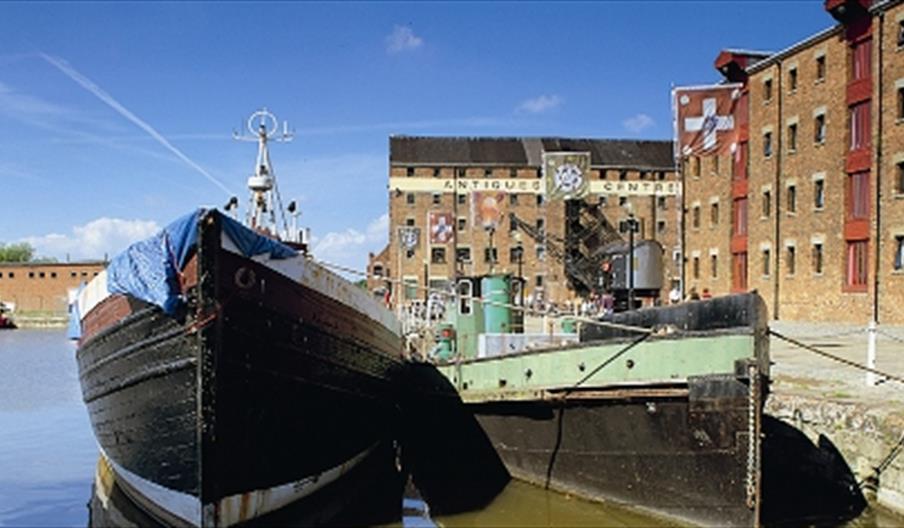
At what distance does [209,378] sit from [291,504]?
7.59 feet

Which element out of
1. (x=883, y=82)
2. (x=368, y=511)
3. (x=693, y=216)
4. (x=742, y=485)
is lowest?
(x=368, y=511)

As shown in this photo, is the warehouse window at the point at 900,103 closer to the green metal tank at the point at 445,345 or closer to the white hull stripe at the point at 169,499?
the green metal tank at the point at 445,345

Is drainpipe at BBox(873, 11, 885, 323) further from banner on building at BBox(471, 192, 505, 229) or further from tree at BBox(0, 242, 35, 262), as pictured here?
tree at BBox(0, 242, 35, 262)

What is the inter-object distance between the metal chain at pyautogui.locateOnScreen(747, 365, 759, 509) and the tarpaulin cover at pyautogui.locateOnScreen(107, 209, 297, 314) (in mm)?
5283

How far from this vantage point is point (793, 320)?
3148 cm

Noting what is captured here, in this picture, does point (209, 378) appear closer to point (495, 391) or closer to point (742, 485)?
point (495, 391)

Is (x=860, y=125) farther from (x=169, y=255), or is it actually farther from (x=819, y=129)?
(x=169, y=255)

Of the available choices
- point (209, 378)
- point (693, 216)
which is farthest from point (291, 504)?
point (693, 216)

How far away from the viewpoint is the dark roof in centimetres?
6231

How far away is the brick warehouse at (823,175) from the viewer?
26672mm

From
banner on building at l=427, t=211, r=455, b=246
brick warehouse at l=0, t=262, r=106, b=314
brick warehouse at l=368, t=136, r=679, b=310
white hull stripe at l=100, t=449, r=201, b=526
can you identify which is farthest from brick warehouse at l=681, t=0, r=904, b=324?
brick warehouse at l=0, t=262, r=106, b=314

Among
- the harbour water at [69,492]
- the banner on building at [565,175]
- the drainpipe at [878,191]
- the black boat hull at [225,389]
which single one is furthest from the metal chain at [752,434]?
the banner on building at [565,175]

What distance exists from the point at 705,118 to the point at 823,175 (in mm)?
15148

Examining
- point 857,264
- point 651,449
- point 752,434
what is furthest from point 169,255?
point 857,264
